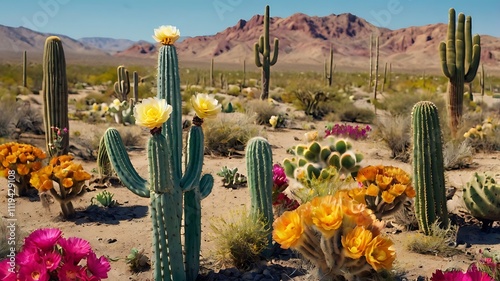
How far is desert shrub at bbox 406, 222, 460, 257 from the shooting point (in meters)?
5.26

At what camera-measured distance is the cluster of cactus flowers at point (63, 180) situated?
6.12m

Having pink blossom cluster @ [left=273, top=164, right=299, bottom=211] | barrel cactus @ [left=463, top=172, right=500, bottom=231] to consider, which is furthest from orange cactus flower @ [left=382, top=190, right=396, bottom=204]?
barrel cactus @ [left=463, top=172, right=500, bottom=231]

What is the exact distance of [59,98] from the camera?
891 cm

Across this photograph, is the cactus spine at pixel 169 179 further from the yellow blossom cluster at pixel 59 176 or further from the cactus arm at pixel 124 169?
the yellow blossom cluster at pixel 59 176

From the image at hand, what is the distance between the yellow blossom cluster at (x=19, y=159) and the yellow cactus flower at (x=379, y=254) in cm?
Result: 525

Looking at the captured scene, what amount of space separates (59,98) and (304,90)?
10.4 metres

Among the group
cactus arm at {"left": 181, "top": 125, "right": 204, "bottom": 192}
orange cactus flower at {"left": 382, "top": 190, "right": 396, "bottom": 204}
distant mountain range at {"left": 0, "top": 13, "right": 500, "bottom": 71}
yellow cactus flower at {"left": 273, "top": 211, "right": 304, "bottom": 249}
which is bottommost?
orange cactus flower at {"left": 382, "top": 190, "right": 396, "bottom": 204}

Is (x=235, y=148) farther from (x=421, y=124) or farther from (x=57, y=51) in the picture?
(x=421, y=124)

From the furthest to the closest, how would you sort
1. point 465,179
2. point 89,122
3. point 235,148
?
point 89,122 → point 235,148 → point 465,179

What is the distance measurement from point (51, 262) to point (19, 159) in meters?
4.56

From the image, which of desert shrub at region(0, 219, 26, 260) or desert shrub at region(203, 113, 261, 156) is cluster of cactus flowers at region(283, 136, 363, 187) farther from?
desert shrub at region(203, 113, 261, 156)

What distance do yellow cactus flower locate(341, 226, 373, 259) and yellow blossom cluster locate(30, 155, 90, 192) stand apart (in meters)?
3.97

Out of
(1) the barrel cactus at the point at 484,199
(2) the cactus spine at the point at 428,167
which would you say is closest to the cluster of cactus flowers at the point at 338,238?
(2) the cactus spine at the point at 428,167

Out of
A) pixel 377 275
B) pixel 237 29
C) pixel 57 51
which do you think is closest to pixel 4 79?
pixel 57 51
